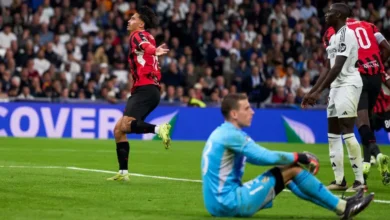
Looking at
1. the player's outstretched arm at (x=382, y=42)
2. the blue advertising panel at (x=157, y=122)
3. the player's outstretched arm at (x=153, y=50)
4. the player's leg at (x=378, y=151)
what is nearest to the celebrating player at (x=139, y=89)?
the player's outstretched arm at (x=153, y=50)

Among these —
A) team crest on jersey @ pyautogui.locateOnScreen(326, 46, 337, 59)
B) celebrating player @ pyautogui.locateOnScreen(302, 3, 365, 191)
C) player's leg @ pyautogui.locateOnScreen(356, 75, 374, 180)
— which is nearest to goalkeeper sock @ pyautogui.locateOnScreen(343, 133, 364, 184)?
celebrating player @ pyautogui.locateOnScreen(302, 3, 365, 191)

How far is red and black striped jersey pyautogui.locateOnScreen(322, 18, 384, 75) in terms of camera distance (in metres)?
12.6

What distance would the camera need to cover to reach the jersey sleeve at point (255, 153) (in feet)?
26.7

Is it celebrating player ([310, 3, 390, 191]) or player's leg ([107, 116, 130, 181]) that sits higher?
celebrating player ([310, 3, 390, 191])

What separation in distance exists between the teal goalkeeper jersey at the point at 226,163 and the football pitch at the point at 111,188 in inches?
19.4

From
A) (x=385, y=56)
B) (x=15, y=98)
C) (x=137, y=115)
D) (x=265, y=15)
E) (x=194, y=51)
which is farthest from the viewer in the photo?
(x=265, y=15)

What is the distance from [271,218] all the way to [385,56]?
5.60m

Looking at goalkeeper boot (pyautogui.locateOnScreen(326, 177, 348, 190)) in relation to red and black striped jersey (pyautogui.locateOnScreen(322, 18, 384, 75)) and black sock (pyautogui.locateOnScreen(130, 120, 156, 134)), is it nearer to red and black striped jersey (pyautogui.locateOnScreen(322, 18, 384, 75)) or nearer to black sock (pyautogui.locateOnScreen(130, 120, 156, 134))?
red and black striped jersey (pyautogui.locateOnScreen(322, 18, 384, 75))

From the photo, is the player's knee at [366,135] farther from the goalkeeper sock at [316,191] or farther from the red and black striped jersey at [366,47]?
the goalkeeper sock at [316,191]

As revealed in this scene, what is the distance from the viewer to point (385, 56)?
13.7 m

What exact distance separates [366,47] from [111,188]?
13.2 feet

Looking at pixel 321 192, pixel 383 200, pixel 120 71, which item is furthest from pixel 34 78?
pixel 321 192

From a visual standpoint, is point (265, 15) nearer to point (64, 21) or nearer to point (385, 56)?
point (64, 21)

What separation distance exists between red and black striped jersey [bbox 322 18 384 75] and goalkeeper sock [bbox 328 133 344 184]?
4.27ft
